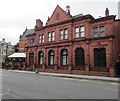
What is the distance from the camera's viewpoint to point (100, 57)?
69.6 feet

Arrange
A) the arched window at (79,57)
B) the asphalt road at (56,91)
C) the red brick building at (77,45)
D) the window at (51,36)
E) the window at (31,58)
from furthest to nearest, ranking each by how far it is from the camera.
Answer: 1. the window at (31,58)
2. the window at (51,36)
3. the arched window at (79,57)
4. the red brick building at (77,45)
5. the asphalt road at (56,91)

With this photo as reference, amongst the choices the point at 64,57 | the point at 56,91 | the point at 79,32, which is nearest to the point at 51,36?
the point at 64,57

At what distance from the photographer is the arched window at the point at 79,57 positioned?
75.6ft

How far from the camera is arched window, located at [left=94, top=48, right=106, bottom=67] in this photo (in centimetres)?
2089

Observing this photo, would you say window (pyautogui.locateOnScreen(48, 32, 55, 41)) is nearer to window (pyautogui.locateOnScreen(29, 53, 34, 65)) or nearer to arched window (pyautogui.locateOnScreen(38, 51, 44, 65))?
arched window (pyautogui.locateOnScreen(38, 51, 44, 65))

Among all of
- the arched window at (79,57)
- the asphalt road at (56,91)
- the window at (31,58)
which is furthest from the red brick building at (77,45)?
the asphalt road at (56,91)

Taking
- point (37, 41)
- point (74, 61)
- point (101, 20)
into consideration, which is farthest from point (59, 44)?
point (101, 20)

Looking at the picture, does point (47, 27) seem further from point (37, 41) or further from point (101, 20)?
point (101, 20)

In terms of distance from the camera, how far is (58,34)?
27.0m

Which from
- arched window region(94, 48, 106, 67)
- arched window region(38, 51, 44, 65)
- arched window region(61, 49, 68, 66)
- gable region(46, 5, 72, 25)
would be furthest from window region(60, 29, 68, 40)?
arched window region(94, 48, 106, 67)

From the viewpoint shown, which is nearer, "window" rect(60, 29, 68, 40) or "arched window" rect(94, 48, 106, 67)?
"arched window" rect(94, 48, 106, 67)

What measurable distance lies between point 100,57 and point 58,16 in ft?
43.2

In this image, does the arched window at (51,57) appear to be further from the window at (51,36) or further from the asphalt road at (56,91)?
the asphalt road at (56,91)

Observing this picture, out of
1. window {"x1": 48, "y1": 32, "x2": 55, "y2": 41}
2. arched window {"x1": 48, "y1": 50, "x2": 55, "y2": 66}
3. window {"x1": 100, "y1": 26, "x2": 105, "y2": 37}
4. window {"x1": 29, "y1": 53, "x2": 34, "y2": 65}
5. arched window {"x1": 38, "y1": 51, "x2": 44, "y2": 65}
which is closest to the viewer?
window {"x1": 100, "y1": 26, "x2": 105, "y2": 37}
